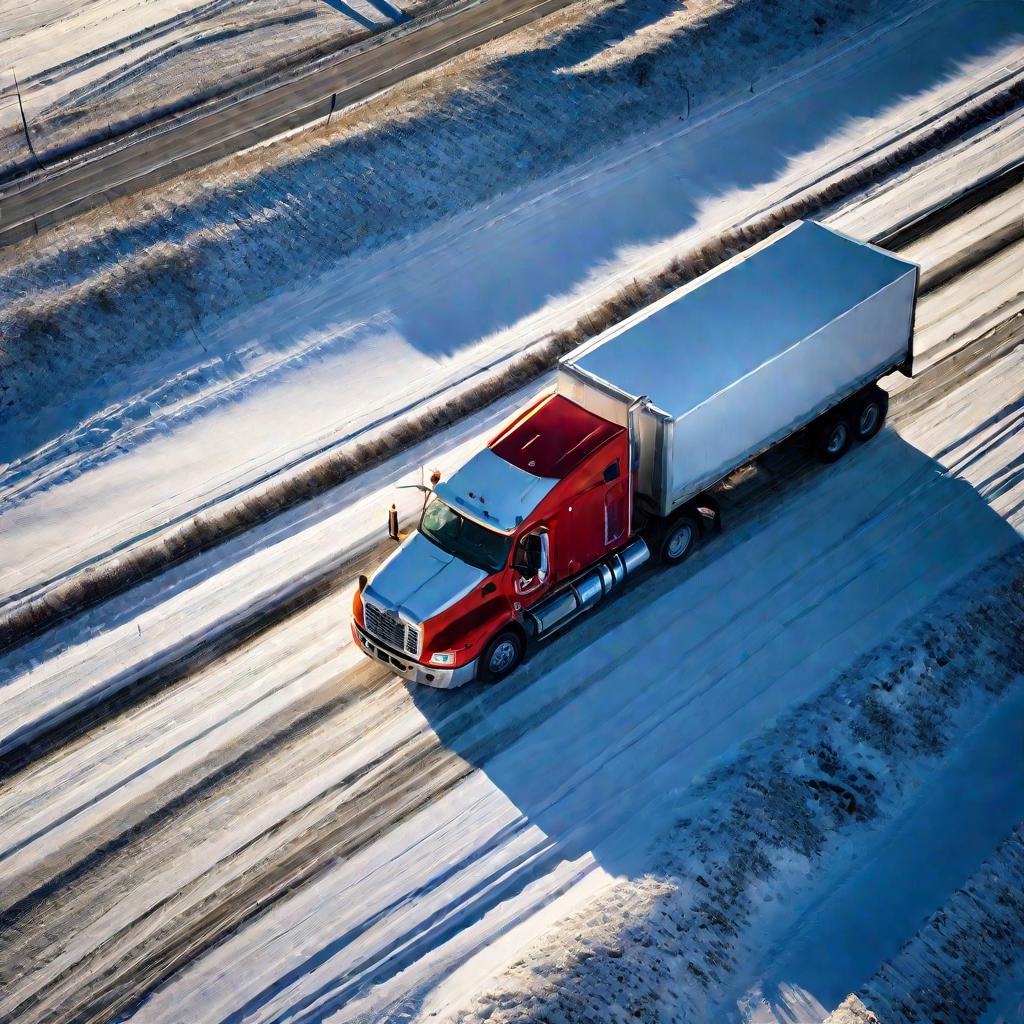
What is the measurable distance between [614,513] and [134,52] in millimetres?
22705

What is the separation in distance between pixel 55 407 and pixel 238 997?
12604 millimetres

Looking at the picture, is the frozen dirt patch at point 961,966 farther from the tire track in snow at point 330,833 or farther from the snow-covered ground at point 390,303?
the snow-covered ground at point 390,303

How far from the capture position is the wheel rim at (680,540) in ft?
63.1

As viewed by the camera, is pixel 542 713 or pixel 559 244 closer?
pixel 542 713

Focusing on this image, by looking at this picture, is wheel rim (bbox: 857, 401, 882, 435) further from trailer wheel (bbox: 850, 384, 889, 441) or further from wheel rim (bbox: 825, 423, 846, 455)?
wheel rim (bbox: 825, 423, 846, 455)

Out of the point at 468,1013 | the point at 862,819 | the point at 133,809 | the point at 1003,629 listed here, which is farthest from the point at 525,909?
the point at 1003,629

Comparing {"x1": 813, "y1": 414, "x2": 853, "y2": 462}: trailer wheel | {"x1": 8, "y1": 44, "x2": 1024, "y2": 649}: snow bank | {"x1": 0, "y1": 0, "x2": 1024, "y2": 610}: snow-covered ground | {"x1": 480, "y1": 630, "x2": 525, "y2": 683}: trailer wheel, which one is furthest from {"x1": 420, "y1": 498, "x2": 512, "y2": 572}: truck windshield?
{"x1": 813, "y1": 414, "x2": 853, "y2": 462}: trailer wheel

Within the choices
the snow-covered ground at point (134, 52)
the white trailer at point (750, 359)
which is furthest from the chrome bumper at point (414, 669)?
the snow-covered ground at point (134, 52)

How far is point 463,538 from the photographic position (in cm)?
1769

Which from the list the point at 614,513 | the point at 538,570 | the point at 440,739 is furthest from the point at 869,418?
the point at 440,739

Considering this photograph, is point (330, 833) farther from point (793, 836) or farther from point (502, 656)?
point (793, 836)

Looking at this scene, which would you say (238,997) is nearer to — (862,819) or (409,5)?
(862,819)

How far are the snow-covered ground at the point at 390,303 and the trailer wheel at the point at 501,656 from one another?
6.19m

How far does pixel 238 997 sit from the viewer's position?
14773 mm
